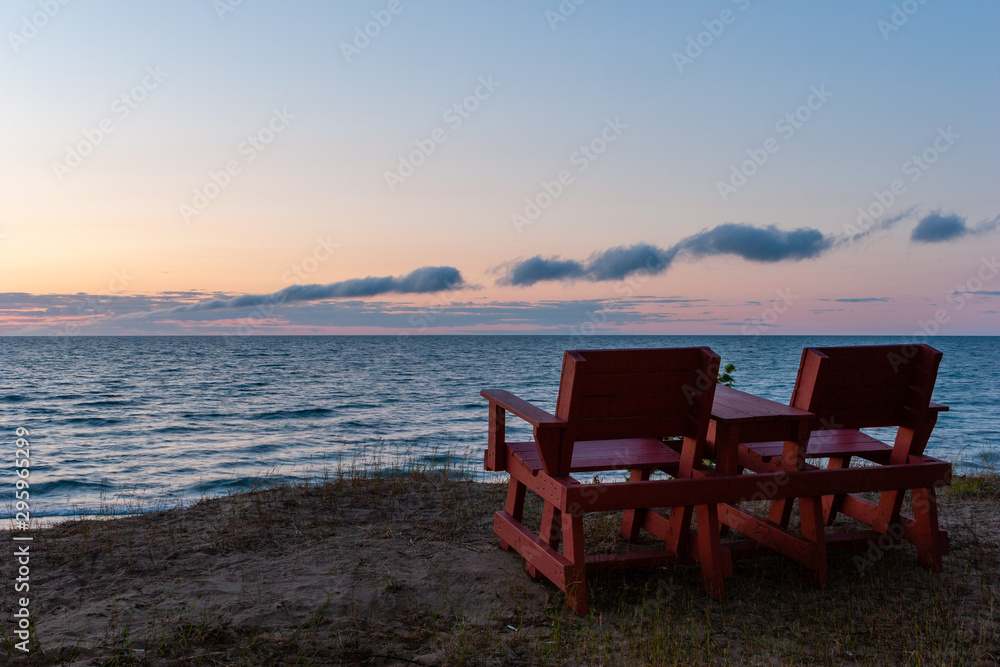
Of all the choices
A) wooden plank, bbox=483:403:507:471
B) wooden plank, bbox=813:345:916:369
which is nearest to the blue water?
wooden plank, bbox=483:403:507:471

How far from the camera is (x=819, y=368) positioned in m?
4.34

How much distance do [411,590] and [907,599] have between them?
3194mm

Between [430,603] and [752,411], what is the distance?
7.94 ft

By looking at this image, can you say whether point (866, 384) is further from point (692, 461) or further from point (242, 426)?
point (242, 426)

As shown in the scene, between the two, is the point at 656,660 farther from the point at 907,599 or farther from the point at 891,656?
the point at 907,599

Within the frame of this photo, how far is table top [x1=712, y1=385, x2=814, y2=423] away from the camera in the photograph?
415 cm

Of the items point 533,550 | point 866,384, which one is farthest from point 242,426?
point 866,384

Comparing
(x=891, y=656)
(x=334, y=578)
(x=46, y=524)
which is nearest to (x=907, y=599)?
(x=891, y=656)

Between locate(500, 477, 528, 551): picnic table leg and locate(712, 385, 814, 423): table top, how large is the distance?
156cm

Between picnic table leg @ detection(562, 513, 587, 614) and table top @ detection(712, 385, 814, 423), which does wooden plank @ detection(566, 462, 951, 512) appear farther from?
table top @ detection(712, 385, 814, 423)

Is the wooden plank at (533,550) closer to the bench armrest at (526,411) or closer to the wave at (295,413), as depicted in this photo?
the bench armrest at (526,411)

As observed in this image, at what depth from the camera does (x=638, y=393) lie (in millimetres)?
4082

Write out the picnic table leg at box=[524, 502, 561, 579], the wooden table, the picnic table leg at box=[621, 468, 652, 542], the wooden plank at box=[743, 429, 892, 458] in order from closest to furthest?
the wooden table → the picnic table leg at box=[524, 502, 561, 579] → the wooden plank at box=[743, 429, 892, 458] → the picnic table leg at box=[621, 468, 652, 542]

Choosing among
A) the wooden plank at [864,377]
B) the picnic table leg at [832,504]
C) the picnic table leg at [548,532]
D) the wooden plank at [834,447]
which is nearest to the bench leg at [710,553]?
the wooden plank at [834,447]
